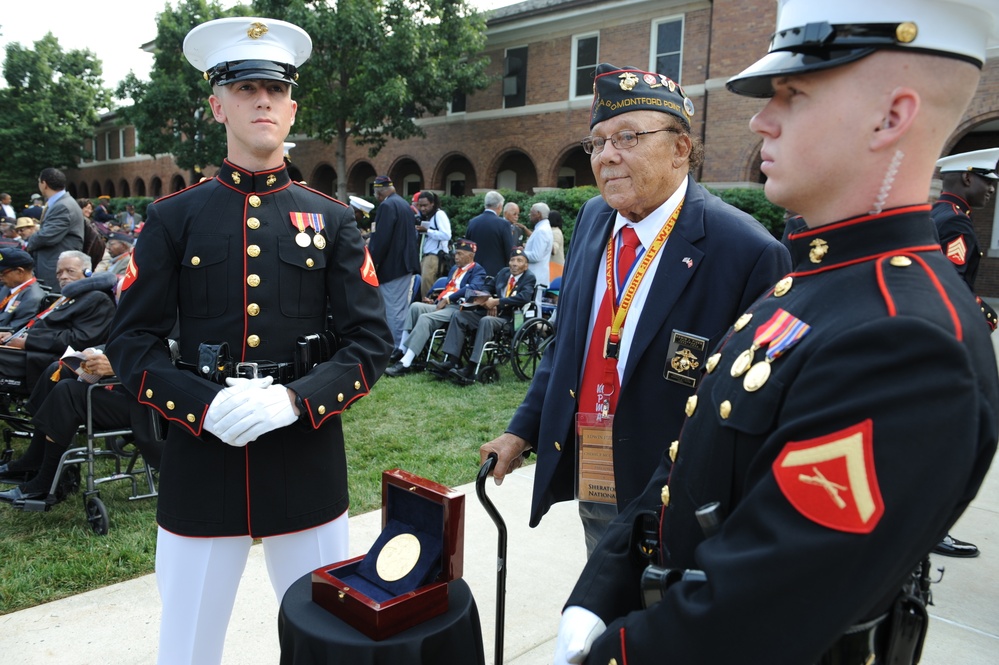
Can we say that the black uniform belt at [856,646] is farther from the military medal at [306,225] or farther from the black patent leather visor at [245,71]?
the black patent leather visor at [245,71]

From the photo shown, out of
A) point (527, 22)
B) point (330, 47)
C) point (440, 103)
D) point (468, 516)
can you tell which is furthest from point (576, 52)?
point (468, 516)

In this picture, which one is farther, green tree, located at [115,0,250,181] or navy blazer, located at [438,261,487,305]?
green tree, located at [115,0,250,181]

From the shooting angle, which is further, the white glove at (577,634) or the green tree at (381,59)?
the green tree at (381,59)

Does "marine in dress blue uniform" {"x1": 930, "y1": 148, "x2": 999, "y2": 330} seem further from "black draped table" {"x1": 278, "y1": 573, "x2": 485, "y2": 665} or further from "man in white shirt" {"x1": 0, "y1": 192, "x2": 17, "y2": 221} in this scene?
"man in white shirt" {"x1": 0, "y1": 192, "x2": 17, "y2": 221}

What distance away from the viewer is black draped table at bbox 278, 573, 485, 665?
5.47ft

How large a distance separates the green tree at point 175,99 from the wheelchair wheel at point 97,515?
76.0 ft

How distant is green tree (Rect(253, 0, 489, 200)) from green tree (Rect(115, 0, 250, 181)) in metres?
5.13

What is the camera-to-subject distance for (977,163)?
424cm

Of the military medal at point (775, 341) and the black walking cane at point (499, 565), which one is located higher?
the military medal at point (775, 341)

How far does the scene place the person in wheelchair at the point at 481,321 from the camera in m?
8.23

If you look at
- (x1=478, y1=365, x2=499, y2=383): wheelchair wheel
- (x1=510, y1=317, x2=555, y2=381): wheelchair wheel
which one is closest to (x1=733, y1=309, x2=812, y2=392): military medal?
(x1=510, y1=317, x2=555, y2=381): wheelchair wheel

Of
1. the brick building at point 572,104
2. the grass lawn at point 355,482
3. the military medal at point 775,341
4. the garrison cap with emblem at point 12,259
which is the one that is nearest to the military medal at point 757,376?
the military medal at point 775,341

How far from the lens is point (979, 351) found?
991 millimetres

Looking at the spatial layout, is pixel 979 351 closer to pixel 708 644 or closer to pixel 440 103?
pixel 708 644
